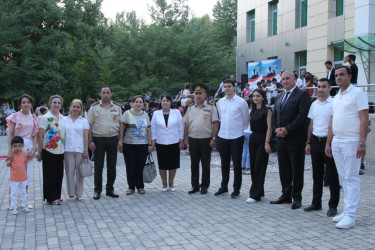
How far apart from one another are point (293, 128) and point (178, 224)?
7.87ft

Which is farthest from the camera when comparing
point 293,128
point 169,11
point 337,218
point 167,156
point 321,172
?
point 169,11

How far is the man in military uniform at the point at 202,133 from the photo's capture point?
8.14m

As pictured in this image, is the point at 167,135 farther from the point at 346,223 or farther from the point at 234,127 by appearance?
the point at 346,223

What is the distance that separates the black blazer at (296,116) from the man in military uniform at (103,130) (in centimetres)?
311

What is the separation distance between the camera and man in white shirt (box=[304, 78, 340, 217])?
6318 millimetres

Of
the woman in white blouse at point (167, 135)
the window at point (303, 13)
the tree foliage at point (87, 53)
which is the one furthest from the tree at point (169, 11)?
the woman in white blouse at point (167, 135)

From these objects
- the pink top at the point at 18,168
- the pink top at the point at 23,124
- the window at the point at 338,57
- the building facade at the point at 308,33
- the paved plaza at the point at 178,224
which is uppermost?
the building facade at the point at 308,33

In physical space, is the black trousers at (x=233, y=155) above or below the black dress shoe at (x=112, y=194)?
above

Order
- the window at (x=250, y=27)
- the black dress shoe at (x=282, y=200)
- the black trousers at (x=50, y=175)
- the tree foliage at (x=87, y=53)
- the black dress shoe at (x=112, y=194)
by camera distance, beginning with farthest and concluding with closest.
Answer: the window at (x=250, y=27) < the tree foliage at (x=87, y=53) < the black dress shoe at (x=112, y=194) < the black trousers at (x=50, y=175) < the black dress shoe at (x=282, y=200)

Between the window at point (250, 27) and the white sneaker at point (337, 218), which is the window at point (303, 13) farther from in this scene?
the white sneaker at point (337, 218)

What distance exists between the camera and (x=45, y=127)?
7234 millimetres

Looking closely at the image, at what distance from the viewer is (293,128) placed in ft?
21.9

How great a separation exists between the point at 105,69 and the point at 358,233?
28581 millimetres

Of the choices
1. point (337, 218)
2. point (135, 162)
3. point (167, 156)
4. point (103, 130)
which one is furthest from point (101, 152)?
point (337, 218)
